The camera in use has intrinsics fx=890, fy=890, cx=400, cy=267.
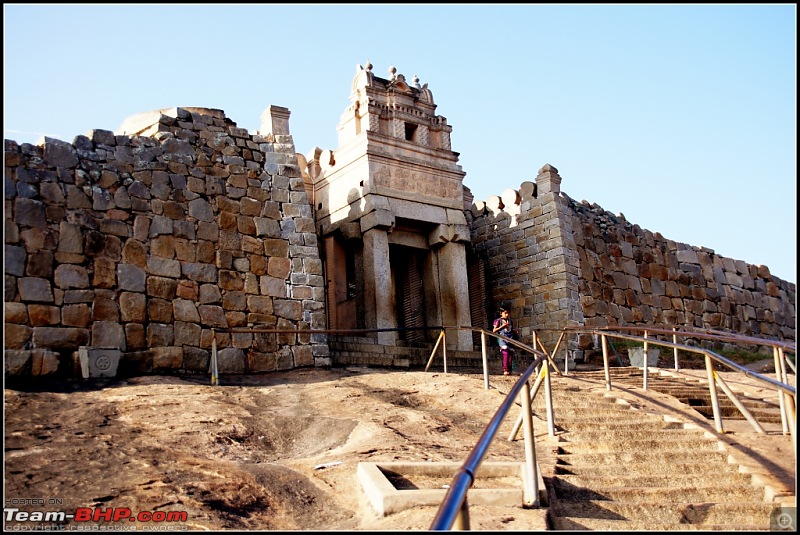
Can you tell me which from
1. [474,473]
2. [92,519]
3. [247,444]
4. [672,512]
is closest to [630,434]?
[672,512]

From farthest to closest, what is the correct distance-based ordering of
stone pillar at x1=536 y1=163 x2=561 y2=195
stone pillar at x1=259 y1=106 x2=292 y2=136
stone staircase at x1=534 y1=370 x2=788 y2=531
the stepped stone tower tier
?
stone pillar at x1=536 y1=163 x2=561 y2=195
the stepped stone tower tier
stone pillar at x1=259 y1=106 x2=292 y2=136
stone staircase at x1=534 y1=370 x2=788 y2=531

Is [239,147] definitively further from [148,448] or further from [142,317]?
[148,448]

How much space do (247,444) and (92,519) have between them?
2720 millimetres

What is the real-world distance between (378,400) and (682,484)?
4.17m

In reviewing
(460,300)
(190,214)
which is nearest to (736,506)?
(190,214)

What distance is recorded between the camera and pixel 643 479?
7.91m

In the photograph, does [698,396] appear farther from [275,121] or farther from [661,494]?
[275,121]

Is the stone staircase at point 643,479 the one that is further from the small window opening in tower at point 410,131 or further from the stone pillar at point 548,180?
the stone pillar at point 548,180

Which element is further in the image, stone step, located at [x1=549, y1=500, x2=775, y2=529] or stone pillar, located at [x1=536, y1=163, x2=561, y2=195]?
stone pillar, located at [x1=536, y1=163, x2=561, y2=195]

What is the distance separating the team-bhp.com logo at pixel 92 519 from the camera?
630cm

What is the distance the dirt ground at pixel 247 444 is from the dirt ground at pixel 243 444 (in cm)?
2

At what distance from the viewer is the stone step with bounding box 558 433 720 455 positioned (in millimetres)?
9000

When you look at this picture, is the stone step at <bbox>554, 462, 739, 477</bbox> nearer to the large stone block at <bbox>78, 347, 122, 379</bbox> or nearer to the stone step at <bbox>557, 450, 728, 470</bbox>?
the stone step at <bbox>557, 450, 728, 470</bbox>

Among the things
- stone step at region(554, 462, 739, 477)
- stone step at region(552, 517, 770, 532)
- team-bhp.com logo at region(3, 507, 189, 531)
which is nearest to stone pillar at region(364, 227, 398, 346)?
stone step at region(554, 462, 739, 477)
